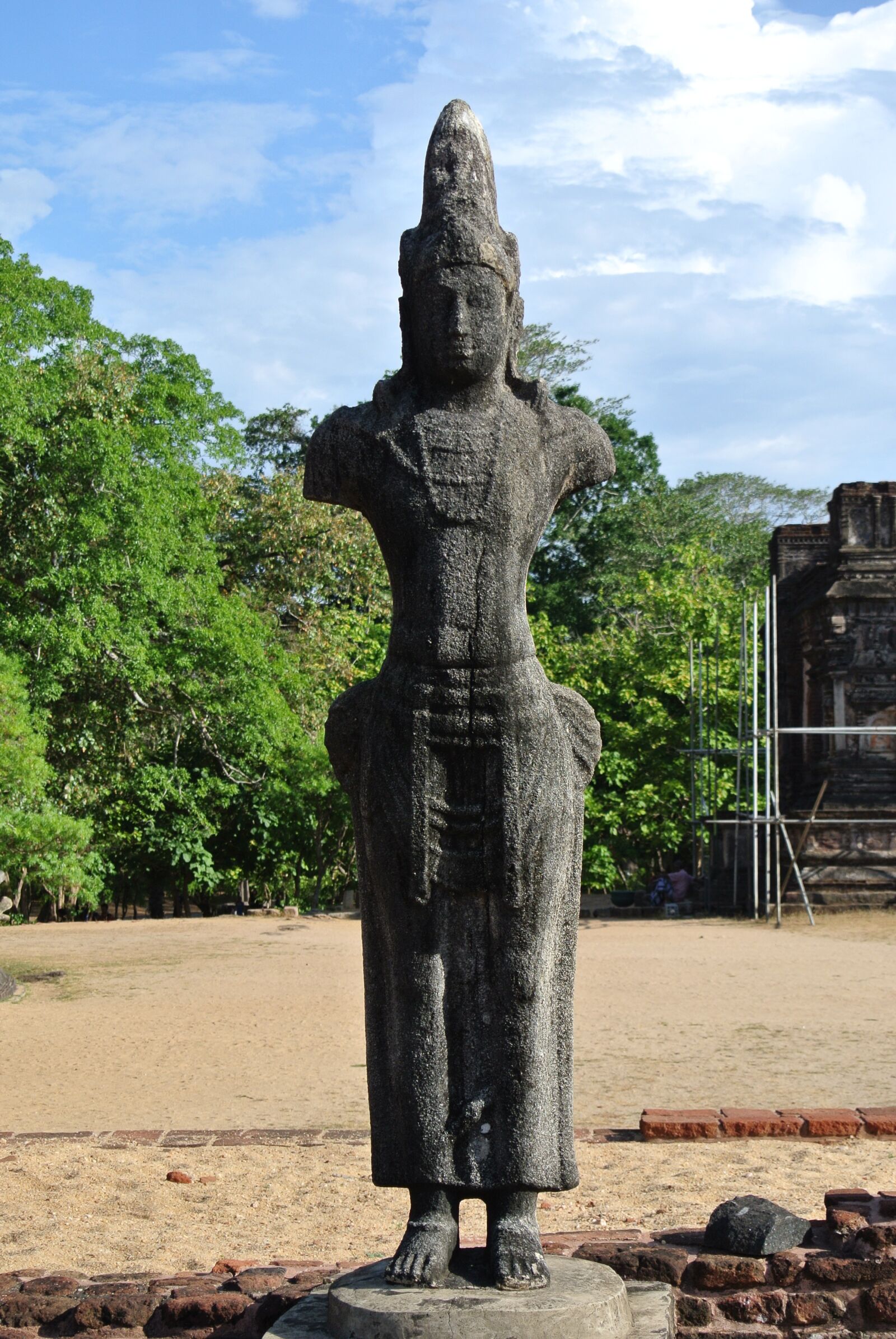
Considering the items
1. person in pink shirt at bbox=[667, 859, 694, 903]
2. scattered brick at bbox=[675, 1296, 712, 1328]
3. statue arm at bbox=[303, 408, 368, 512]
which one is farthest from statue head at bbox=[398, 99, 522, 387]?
person in pink shirt at bbox=[667, 859, 694, 903]

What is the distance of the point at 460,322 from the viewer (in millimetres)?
3762

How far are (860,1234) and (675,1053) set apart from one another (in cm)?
509

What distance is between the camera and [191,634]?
1970 cm

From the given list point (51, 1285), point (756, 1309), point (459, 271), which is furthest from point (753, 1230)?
point (459, 271)

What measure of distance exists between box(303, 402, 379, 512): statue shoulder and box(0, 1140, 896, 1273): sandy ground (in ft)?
8.87

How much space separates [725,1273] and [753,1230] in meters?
0.17

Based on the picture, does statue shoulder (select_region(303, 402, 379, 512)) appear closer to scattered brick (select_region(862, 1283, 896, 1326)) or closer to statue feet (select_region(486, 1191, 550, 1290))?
statue feet (select_region(486, 1191, 550, 1290))

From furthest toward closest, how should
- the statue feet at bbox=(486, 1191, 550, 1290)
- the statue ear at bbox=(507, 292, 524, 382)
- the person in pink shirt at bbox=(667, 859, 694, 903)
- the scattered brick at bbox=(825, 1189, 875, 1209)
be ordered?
the person in pink shirt at bbox=(667, 859, 694, 903), the scattered brick at bbox=(825, 1189, 875, 1209), the statue ear at bbox=(507, 292, 524, 382), the statue feet at bbox=(486, 1191, 550, 1290)

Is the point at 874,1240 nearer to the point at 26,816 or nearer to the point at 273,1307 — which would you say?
the point at 273,1307

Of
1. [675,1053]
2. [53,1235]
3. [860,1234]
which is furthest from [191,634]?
[860,1234]

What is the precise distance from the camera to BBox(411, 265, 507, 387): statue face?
3771 millimetres

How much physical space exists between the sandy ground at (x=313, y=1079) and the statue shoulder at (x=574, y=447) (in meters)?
2.83

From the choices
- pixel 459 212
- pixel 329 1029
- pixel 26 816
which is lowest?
pixel 329 1029

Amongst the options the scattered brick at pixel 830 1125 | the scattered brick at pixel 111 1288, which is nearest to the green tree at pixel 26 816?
the scattered brick at pixel 830 1125
